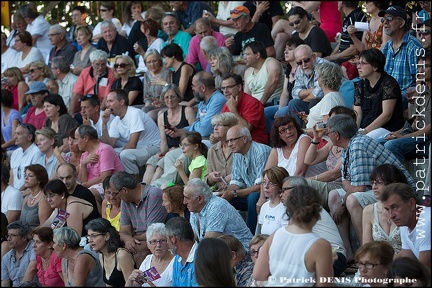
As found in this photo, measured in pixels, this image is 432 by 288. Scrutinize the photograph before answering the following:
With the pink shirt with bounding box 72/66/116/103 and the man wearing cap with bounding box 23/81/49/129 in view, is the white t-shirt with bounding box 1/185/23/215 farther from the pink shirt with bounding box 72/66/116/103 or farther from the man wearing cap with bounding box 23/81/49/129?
the pink shirt with bounding box 72/66/116/103

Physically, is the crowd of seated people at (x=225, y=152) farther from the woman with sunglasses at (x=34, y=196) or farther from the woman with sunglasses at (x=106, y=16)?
the woman with sunglasses at (x=106, y=16)

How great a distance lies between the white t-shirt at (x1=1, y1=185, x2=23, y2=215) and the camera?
10695mm

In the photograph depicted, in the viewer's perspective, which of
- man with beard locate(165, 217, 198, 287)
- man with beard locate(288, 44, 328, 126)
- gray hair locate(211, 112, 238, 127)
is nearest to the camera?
man with beard locate(165, 217, 198, 287)

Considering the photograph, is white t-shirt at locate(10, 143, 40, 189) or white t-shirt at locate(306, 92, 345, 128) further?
white t-shirt at locate(10, 143, 40, 189)

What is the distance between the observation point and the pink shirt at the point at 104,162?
10.8 m

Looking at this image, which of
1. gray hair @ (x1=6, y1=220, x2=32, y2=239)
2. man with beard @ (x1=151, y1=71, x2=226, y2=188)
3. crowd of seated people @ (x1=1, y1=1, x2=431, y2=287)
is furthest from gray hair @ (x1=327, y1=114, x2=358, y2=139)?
gray hair @ (x1=6, y1=220, x2=32, y2=239)

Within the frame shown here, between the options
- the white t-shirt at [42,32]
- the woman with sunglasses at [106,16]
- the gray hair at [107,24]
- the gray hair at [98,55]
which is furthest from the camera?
the white t-shirt at [42,32]

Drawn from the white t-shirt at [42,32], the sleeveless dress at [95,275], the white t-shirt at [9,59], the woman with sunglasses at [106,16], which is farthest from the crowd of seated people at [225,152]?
the white t-shirt at [42,32]

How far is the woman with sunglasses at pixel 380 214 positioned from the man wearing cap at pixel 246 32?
5.16m

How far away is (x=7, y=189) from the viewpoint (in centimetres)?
1087

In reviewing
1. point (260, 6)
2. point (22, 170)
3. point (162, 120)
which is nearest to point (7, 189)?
point (22, 170)

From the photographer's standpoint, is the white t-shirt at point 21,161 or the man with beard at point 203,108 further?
the white t-shirt at point 21,161

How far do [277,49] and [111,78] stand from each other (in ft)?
7.34

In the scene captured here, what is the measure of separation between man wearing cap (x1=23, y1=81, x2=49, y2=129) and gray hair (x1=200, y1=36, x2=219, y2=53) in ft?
7.62
